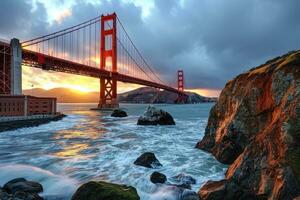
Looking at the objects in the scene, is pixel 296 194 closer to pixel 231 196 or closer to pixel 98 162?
pixel 231 196

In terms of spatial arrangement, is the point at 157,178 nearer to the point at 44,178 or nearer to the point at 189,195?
the point at 189,195

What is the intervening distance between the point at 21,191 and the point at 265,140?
238 inches

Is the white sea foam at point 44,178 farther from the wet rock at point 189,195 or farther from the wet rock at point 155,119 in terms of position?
the wet rock at point 155,119

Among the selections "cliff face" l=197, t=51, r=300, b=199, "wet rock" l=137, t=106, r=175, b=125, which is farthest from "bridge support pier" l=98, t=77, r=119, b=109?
"cliff face" l=197, t=51, r=300, b=199

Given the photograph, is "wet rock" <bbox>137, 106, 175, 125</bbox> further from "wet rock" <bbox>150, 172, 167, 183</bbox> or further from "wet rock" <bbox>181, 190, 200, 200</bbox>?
"wet rock" <bbox>181, 190, 200, 200</bbox>

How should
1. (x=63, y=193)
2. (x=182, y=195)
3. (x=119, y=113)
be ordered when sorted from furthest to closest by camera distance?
(x=119, y=113) < (x=63, y=193) < (x=182, y=195)

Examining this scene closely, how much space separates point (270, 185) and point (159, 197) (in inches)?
102

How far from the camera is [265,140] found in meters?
6.21

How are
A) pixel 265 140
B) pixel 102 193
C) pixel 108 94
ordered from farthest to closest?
pixel 108 94 < pixel 265 140 < pixel 102 193

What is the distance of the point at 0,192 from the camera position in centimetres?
600

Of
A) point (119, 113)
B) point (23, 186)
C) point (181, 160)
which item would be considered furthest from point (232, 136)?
point (119, 113)

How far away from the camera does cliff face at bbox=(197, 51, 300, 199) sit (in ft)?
17.0

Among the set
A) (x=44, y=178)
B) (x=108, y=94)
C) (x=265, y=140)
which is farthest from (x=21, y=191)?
(x=108, y=94)

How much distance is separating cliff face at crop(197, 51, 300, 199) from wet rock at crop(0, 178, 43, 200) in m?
4.02
